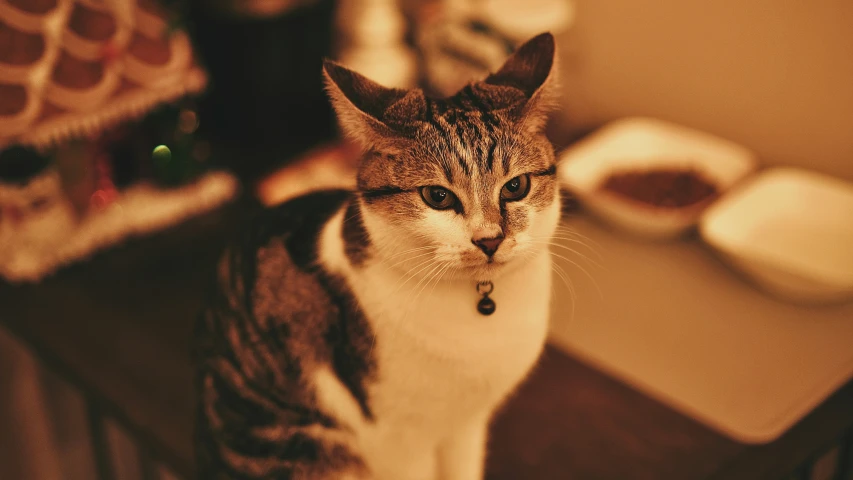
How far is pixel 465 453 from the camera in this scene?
1015 millimetres

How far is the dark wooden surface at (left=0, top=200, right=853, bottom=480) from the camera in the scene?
1.04 metres

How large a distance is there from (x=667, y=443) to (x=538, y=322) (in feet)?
1.09

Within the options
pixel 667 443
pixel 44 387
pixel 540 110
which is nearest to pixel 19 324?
pixel 44 387

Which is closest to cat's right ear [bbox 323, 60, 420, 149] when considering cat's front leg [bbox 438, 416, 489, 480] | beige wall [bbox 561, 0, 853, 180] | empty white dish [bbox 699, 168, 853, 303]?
cat's front leg [bbox 438, 416, 489, 480]

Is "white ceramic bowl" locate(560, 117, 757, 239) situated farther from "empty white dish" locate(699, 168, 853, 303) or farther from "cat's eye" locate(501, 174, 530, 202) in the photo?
"cat's eye" locate(501, 174, 530, 202)

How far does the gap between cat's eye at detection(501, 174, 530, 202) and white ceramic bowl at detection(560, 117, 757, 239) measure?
1.83 feet

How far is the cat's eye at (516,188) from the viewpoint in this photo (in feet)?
2.70

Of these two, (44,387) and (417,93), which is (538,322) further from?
(44,387)

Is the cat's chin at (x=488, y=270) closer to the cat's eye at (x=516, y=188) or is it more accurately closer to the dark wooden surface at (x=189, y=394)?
the cat's eye at (x=516, y=188)

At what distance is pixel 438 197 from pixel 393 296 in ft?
0.45

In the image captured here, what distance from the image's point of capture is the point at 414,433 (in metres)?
0.93

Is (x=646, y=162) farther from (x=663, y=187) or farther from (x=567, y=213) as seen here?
(x=567, y=213)

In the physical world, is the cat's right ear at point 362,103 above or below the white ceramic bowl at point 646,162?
above

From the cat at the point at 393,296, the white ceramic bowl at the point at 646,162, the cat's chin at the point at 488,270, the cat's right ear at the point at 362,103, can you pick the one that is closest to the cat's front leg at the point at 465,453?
the cat at the point at 393,296
